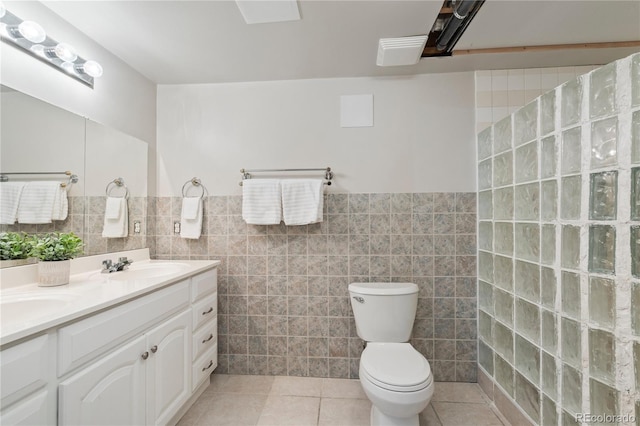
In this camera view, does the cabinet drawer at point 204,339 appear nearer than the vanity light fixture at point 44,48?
No

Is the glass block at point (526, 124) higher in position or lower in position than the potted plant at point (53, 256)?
higher

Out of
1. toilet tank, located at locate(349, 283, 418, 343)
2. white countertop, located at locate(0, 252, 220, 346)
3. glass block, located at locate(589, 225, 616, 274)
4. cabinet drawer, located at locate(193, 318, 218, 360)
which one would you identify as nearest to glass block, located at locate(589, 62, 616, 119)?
glass block, located at locate(589, 225, 616, 274)

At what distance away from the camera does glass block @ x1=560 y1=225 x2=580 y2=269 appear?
1.15 metres

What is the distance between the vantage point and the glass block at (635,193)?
3.09 ft

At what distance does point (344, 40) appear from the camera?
168 cm

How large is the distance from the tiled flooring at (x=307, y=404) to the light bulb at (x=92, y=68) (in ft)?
6.69

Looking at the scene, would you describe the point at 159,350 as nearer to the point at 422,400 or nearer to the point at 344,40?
the point at 422,400

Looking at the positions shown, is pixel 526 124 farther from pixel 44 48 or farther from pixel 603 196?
pixel 44 48

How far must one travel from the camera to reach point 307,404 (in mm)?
1794

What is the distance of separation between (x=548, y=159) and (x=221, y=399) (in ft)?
7.50

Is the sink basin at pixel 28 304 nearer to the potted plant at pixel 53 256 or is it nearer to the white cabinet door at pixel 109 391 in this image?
the potted plant at pixel 53 256

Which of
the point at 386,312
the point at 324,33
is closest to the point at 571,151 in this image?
the point at 386,312

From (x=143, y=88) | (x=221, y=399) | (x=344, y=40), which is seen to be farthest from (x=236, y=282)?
(x=344, y=40)

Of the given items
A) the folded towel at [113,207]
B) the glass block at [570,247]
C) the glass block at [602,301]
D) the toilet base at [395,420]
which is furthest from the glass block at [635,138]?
the folded towel at [113,207]
